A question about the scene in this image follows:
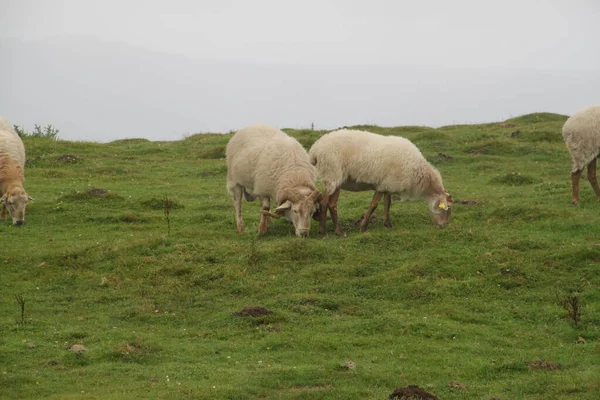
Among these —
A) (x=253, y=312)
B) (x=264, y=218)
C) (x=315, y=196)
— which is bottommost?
(x=253, y=312)

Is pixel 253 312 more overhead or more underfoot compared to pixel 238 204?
more underfoot

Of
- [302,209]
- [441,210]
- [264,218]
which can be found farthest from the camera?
[441,210]

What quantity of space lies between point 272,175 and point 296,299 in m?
4.88

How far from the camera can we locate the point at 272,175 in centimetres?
1911

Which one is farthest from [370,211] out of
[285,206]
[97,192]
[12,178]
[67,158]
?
[67,158]

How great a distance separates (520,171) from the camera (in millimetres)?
27031

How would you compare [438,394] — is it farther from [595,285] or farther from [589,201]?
[589,201]

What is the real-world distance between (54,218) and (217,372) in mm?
10940

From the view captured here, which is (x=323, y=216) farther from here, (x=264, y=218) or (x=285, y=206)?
(x=264, y=218)

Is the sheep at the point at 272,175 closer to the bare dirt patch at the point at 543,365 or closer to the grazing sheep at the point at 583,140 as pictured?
the grazing sheep at the point at 583,140

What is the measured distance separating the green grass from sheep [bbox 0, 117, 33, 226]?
477 mm

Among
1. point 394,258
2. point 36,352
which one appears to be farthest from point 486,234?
point 36,352

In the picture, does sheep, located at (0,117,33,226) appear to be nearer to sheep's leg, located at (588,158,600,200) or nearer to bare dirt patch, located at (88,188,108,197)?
bare dirt patch, located at (88,188,108,197)

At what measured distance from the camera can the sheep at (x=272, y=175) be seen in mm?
18609
